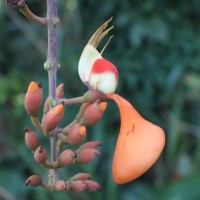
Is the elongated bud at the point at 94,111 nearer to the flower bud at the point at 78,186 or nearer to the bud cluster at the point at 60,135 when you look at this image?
the bud cluster at the point at 60,135

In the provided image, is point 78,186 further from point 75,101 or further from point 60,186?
point 75,101

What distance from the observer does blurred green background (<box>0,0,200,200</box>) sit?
2805 mm

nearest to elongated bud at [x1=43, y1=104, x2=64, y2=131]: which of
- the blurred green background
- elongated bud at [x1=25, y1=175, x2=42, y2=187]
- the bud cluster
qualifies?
the bud cluster

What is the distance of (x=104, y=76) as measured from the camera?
0.84 meters

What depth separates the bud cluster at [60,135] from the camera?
2.73 feet

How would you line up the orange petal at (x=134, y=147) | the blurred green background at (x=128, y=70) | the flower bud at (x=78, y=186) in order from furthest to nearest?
the blurred green background at (x=128, y=70), the flower bud at (x=78, y=186), the orange petal at (x=134, y=147)

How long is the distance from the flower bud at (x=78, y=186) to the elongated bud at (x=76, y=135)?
80 millimetres

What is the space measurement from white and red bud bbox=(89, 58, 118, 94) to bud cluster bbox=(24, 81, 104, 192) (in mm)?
38

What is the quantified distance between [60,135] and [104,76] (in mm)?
142

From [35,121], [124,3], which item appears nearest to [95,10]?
[124,3]

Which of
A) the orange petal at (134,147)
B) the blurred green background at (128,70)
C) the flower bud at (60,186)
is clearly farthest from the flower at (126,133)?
the blurred green background at (128,70)

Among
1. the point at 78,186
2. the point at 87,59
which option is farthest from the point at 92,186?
the point at 87,59

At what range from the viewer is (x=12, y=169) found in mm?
2762

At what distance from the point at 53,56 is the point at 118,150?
0.66 feet
